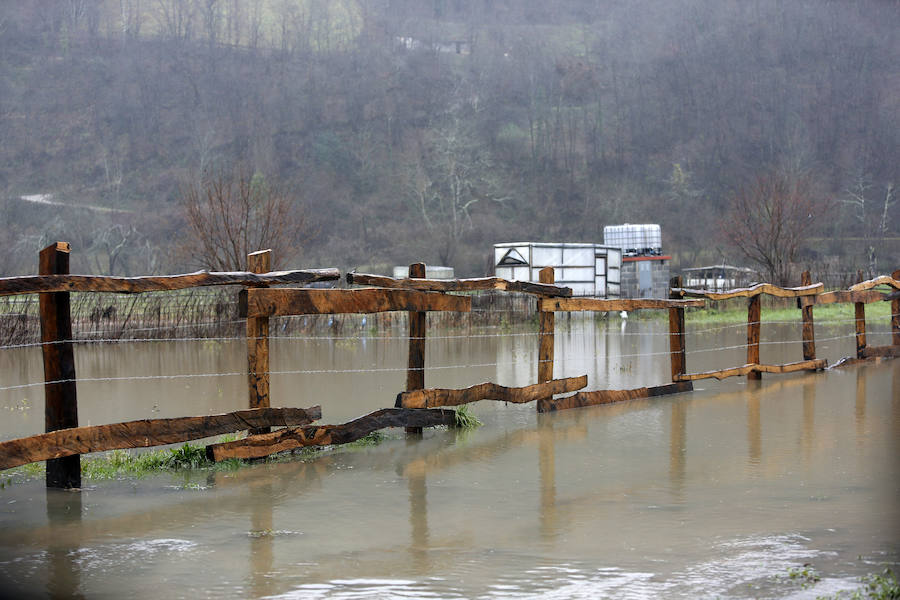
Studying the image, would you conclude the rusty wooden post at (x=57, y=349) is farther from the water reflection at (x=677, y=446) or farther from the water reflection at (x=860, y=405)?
the water reflection at (x=860, y=405)

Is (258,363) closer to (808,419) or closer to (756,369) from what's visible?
(808,419)

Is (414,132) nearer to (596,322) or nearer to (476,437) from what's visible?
(596,322)

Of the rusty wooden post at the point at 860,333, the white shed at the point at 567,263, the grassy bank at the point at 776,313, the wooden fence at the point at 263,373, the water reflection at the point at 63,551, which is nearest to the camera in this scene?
the water reflection at the point at 63,551

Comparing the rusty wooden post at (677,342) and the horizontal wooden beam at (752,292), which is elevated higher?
the horizontal wooden beam at (752,292)

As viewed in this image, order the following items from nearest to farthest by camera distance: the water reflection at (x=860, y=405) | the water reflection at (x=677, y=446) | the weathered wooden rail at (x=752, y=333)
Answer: the water reflection at (x=677, y=446) < the water reflection at (x=860, y=405) < the weathered wooden rail at (x=752, y=333)

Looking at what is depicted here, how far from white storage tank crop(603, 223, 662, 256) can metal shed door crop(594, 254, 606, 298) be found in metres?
8.75

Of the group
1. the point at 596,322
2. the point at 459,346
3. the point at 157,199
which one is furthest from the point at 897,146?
the point at 459,346

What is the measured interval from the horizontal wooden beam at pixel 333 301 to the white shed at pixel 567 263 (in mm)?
29595

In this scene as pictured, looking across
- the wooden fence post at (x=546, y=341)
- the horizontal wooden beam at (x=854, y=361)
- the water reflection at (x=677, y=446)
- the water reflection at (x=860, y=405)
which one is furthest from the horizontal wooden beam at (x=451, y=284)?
the horizontal wooden beam at (x=854, y=361)

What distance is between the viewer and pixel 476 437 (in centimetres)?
932

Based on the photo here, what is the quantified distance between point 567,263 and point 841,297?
25594 millimetres

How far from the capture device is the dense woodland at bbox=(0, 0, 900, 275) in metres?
86.3

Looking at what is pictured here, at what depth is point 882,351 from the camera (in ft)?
52.1

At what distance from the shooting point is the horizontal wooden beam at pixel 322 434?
7.68 meters
